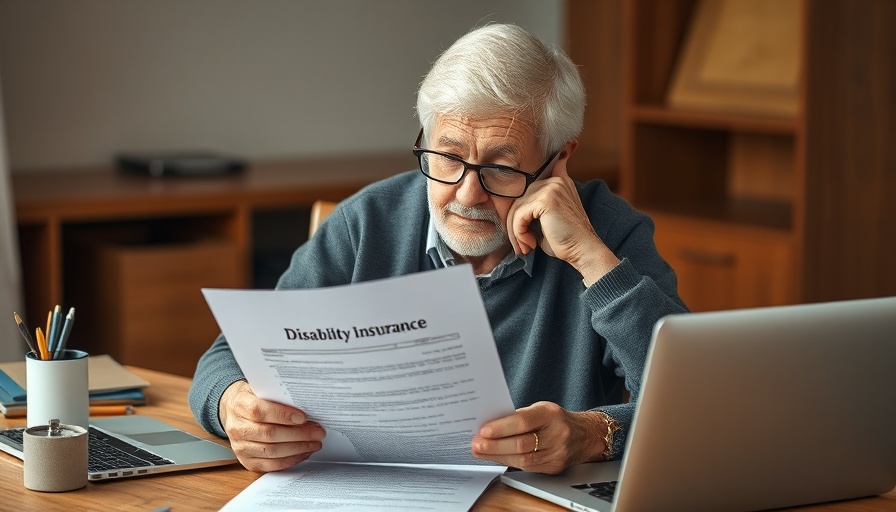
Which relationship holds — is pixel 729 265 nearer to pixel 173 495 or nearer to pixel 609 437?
pixel 609 437

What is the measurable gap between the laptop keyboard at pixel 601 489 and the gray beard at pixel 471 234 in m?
0.46

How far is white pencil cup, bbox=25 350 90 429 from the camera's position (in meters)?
1.45

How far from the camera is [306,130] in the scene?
3.87 m

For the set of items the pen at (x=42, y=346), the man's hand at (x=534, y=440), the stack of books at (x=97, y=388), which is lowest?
the stack of books at (x=97, y=388)

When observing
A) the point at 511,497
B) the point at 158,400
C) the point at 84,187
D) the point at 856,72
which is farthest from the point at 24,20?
the point at 511,497

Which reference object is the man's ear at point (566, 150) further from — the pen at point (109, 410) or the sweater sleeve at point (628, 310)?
the pen at point (109, 410)

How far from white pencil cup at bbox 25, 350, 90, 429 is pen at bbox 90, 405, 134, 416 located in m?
0.19

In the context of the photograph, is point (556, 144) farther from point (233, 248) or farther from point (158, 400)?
point (233, 248)

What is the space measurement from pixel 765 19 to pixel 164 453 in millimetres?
2588

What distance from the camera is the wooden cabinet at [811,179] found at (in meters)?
3.17

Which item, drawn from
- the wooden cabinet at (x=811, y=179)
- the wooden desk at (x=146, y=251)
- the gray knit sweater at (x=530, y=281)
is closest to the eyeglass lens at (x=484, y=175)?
the gray knit sweater at (x=530, y=281)

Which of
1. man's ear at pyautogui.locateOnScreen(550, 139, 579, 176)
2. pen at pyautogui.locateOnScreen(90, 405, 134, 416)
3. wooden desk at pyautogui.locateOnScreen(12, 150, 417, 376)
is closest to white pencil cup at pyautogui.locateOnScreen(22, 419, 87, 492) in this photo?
pen at pyautogui.locateOnScreen(90, 405, 134, 416)

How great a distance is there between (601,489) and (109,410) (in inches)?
27.7

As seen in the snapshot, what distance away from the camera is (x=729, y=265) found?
3.38m
